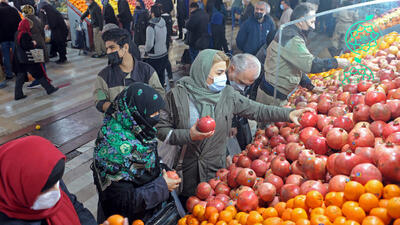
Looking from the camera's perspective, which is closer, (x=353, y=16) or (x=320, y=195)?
(x=320, y=195)

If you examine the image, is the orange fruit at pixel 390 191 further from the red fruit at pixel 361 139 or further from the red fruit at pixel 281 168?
the red fruit at pixel 281 168

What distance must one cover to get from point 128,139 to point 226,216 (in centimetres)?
77

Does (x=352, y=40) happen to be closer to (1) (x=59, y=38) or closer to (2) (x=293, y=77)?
(2) (x=293, y=77)

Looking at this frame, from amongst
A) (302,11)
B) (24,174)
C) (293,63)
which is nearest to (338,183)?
(24,174)

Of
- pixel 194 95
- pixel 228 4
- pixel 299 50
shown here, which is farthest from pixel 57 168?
pixel 228 4

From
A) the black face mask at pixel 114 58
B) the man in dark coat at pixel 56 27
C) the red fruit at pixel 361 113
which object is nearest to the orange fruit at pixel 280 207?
the red fruit at pixel 361 113

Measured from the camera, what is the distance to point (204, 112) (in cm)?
258

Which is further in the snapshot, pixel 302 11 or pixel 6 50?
pixel 6 50

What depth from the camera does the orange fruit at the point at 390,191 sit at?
5.28 ft

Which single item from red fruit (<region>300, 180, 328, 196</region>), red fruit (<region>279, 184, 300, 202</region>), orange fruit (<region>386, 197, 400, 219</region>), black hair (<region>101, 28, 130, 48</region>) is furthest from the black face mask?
orange fruit (<region>386, 197, 400, 219</region>)

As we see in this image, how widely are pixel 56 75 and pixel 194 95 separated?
22.3 feet

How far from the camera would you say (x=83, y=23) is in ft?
33.5

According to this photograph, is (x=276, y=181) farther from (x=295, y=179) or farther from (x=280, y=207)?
(x=280, y=207)

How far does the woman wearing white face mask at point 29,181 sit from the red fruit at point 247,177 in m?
1.28
